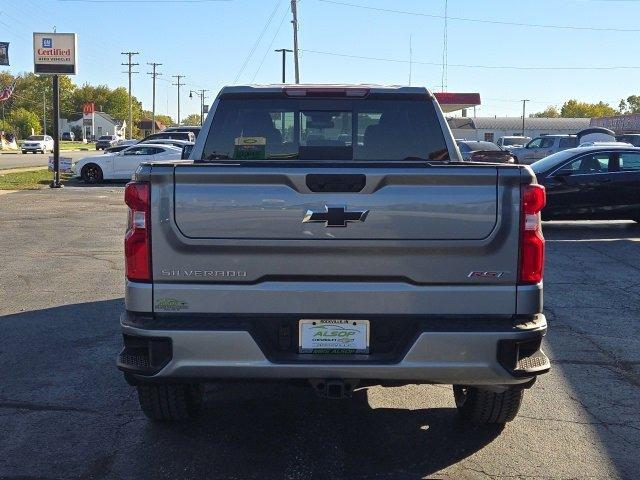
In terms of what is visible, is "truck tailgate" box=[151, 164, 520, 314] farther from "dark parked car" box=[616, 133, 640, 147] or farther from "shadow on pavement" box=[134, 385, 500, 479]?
"dark parked car" box=[616, 133, 640, 147]

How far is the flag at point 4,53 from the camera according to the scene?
58.5 meters

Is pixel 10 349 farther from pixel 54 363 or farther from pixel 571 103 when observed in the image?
pixel 571 103

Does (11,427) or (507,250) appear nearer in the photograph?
(507,250)

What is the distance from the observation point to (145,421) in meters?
4.90

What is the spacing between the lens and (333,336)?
153 inches

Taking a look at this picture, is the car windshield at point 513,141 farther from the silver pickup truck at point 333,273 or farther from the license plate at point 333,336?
the license plate at point 333,336

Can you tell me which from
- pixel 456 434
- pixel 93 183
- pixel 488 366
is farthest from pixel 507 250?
pixel 93 183

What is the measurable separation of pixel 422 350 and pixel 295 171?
1054 mm

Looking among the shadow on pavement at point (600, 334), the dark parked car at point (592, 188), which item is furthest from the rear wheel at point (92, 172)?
the shadow on pavement at point (600, 334)

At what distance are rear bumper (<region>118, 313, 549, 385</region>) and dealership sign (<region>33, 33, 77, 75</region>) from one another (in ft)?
78.0

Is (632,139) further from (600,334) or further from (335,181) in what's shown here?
(335,181)

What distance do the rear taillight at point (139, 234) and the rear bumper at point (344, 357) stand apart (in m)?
0.26

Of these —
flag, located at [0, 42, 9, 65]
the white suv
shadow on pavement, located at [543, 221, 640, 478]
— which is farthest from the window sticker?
the white suv

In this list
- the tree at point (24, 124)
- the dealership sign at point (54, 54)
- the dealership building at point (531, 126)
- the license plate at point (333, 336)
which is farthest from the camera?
the tree at point (24, 124)
